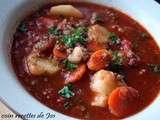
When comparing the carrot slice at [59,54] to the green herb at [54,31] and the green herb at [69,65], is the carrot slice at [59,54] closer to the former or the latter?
the green herb at [69,65]

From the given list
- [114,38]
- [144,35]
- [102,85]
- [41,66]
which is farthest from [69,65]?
[144,35]

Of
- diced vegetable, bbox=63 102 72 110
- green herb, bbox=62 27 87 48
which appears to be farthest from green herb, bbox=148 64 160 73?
diced vegetable, bbox=63 102 72 110

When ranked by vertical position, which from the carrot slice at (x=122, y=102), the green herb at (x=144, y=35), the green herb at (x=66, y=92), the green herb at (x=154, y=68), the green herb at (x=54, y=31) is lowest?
the green herb at (x=66, y=92)

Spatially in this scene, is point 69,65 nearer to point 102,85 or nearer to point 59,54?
point 59,54

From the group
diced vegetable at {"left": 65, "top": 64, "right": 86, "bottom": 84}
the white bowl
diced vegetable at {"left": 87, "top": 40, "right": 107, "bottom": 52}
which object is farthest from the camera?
diced vegetable at {"left": 87, "top": 40, "right": 107, "bottom": 52}

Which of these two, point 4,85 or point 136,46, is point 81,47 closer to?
point 136,46

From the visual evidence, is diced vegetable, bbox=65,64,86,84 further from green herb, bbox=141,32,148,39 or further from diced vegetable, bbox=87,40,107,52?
green herb, bbox=141,32,148,39

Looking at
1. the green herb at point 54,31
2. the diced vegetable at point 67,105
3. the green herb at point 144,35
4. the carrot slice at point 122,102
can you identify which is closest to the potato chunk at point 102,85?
the carrot slice at point 122,102
